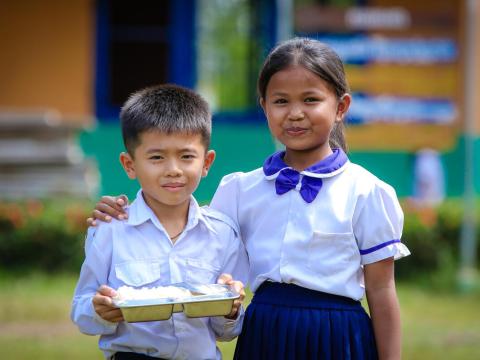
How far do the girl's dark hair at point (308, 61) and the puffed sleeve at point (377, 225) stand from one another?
320 mm

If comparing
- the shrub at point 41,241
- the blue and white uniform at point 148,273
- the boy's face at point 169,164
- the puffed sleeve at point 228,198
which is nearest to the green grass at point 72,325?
the shrub at point 41,241

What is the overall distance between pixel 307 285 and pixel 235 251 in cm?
23

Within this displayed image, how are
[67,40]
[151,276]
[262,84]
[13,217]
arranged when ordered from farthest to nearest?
[67,40]
[13,217]
[262,84]
[151,276]

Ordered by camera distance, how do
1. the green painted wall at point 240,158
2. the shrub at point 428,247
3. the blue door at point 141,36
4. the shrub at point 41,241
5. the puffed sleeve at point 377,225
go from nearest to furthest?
1. the puffed sleeve at point 377,225
2. the shrub at point 41,241
3. the shrub at point 428,247
4. the green painted wall at point 240,158
5. the blue door at point 141,36

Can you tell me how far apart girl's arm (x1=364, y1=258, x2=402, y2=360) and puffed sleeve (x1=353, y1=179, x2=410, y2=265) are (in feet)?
0.13

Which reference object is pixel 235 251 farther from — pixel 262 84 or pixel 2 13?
pixel 2 13

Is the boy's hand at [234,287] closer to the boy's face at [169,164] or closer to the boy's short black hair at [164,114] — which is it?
the boy's face at [169,164]

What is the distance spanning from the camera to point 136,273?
271 cm

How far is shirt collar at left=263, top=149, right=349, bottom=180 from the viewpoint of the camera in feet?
9.36

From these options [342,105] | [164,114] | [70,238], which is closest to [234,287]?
[164,114]

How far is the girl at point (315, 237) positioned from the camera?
2.81 meters

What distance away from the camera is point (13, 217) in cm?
790

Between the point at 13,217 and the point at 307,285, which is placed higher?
the point at 307,285

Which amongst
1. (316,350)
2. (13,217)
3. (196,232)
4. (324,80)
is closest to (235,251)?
(196,232)
